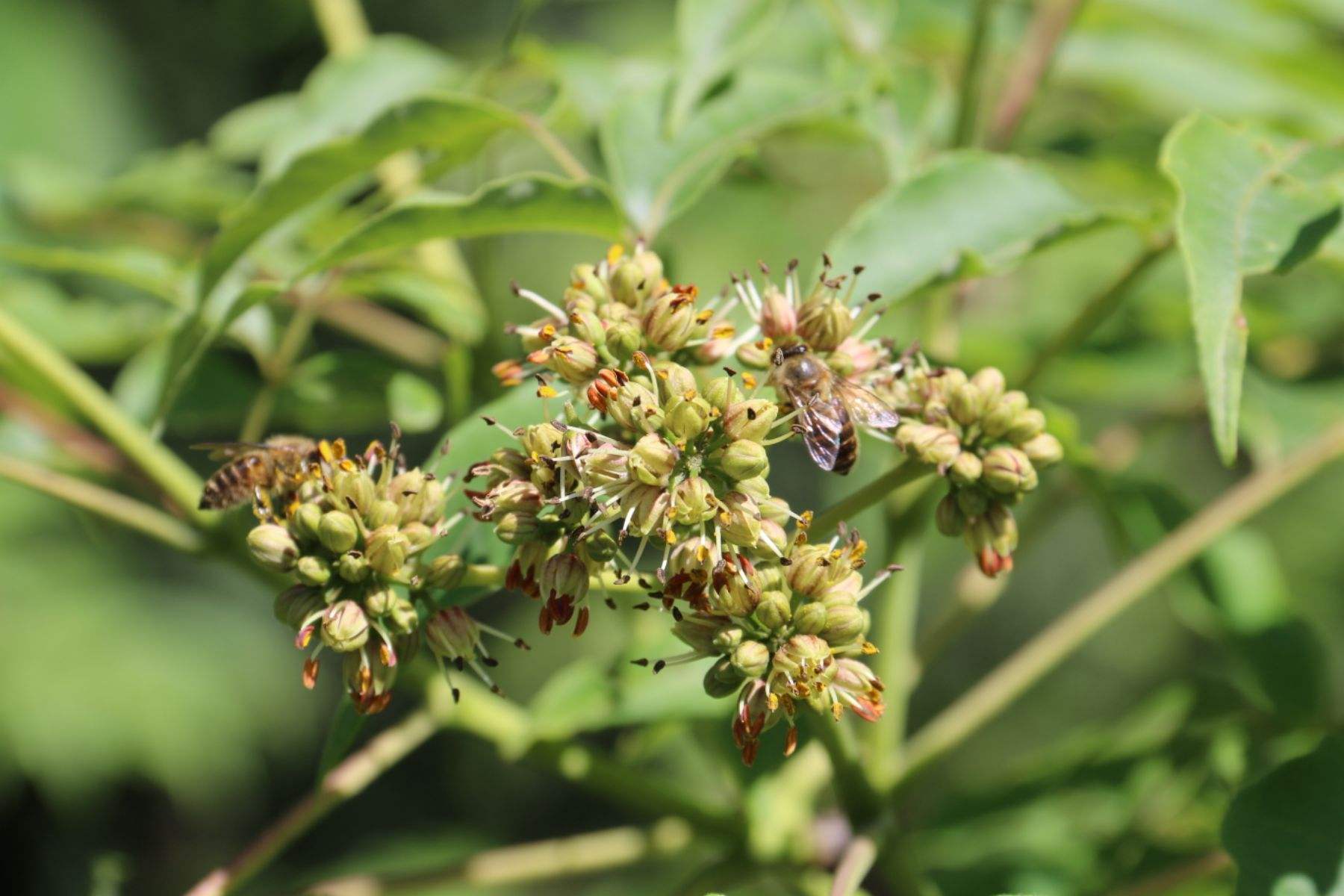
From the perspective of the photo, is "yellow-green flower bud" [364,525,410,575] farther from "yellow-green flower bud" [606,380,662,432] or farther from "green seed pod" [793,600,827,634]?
"green seed pod" [793,600,827,634]

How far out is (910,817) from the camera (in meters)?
2.55

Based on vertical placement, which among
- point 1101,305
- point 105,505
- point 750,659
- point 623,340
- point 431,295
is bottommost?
point 750,659

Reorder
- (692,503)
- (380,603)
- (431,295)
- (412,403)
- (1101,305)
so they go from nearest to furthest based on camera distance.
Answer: (692,503), (380,603), (1101,305), (412,403), (431,295)

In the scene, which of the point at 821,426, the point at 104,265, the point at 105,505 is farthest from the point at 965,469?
the point at 104,265

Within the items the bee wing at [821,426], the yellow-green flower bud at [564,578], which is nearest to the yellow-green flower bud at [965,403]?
the bee wing at [821,426]

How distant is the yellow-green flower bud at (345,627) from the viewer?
1372mm

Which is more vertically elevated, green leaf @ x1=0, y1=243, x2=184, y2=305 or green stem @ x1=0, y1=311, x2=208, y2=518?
green leaf @ x1=0, y1=243, x2=184, y2=305

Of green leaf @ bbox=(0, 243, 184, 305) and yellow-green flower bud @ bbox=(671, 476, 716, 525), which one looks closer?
yellow-green flower bud @ bbox=(671, 476, 716, 525)

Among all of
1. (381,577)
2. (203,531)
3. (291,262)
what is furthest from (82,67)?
(381,577)

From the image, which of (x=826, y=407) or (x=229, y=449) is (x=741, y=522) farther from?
(x=229, y=449)

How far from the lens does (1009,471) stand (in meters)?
1.45

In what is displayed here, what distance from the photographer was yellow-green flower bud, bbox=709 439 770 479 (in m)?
1.33

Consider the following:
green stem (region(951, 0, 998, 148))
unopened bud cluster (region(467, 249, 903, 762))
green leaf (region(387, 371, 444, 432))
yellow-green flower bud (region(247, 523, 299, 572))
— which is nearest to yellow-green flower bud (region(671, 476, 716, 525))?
unopened bud cluster (region(467, 249, 903, 762))

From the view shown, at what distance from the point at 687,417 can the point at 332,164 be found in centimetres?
68
